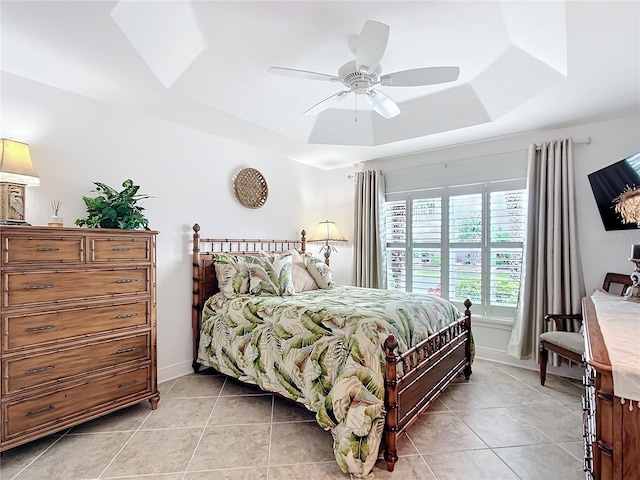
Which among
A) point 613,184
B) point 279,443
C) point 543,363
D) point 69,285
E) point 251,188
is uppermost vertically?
point 251,188

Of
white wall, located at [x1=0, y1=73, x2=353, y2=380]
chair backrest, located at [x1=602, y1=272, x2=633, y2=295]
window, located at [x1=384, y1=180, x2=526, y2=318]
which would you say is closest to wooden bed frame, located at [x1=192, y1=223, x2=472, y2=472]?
white wall, located at [x1=0, y1=73, x2=353, y2=380]

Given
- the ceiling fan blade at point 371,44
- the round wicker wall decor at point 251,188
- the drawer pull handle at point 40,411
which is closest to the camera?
the ceiling fan blade at point 371,44

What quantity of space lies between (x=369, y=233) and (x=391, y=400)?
284 cm

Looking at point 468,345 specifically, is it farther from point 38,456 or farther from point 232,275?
point 38,456

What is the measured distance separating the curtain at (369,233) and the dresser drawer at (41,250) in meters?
3.26

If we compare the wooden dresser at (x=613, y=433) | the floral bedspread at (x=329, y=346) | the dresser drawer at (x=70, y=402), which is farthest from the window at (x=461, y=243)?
the dresser drawer at (x=70, y=402)

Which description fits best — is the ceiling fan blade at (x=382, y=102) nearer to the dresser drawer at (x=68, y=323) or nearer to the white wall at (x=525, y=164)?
the white wall at (x=525, y=164)

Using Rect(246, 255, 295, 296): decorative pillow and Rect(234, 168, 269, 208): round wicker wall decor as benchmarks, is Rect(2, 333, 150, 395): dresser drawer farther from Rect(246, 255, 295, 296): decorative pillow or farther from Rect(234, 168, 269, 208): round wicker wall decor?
Rect(234, 168, 269, 208): round wicker wall decor

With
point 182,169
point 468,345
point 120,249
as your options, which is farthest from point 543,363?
point 182,169

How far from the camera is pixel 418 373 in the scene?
2264 millimetres

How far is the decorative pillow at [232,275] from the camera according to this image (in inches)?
125

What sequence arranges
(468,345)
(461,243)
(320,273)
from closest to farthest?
(468,345) → (320,273) → (461,243)

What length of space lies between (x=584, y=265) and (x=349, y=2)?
325 cm

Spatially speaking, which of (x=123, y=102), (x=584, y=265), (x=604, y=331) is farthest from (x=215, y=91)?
(x=584, y=265)
